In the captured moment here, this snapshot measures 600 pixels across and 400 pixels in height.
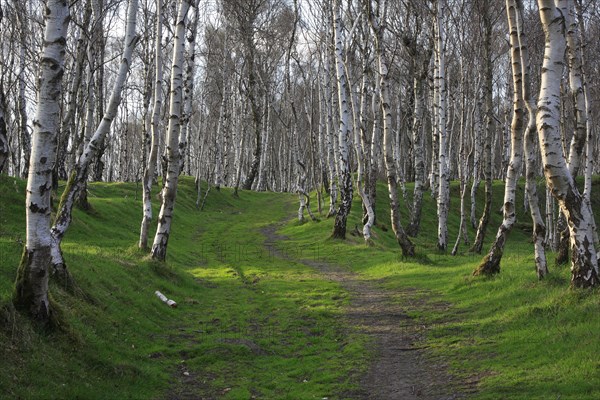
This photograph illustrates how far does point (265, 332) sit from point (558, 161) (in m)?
6.43

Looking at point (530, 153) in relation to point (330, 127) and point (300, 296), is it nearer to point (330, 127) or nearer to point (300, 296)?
point (300, 296)

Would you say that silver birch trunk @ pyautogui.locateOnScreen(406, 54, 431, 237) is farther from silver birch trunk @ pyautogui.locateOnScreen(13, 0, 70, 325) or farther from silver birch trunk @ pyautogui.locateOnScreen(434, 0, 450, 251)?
silver birch trunk @ pyautogui.locateOnScreen(13, 0, 70, 325)

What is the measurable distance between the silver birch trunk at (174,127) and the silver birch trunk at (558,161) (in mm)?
9686

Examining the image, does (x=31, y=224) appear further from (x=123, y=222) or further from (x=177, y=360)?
(x=123, y=222)

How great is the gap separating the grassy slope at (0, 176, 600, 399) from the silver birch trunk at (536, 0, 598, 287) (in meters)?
0.52

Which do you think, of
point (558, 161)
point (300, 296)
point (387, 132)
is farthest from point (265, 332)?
point (387, 132)

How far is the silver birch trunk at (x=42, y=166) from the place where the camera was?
7.74 m

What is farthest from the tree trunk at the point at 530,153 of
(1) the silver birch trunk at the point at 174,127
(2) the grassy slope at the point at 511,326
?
(1) the silver birch trunk at the point at 174,127

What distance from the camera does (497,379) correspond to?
757cm

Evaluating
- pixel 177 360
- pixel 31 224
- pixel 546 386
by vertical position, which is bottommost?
pixel 177 360

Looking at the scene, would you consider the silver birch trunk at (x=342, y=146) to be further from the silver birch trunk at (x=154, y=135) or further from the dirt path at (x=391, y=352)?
the dirt path at (x=391, y=352)

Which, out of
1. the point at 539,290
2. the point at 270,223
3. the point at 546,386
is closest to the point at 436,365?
the point at 546,386

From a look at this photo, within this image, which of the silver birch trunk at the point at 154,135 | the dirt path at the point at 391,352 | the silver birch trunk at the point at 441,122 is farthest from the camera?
the silver birch trunk at the point at 441,122

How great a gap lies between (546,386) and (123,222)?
69.0 feet
